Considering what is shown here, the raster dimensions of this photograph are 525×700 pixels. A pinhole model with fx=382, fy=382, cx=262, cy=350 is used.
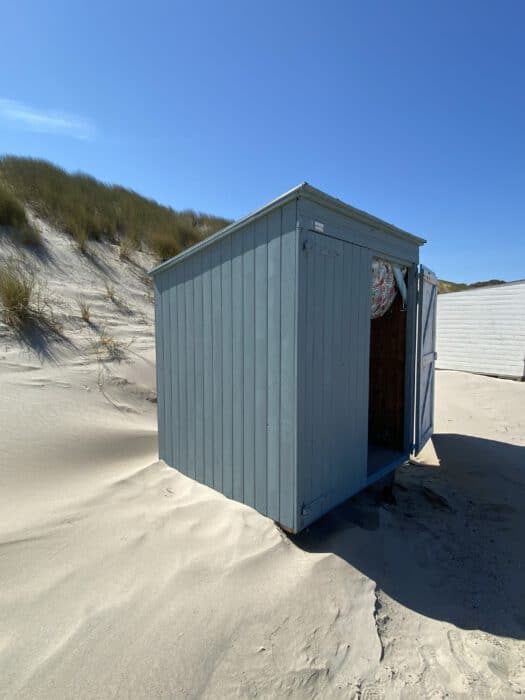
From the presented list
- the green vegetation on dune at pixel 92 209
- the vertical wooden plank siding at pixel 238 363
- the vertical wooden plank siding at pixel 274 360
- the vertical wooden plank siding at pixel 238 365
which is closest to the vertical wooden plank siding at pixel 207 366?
the vertical wooden plank siding at pixel 238 363

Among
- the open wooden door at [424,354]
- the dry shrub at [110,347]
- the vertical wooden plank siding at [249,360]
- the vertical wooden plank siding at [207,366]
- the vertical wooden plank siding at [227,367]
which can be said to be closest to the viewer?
the vertical wooden plank siding at [249,360]

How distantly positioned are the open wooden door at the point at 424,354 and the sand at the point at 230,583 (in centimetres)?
62

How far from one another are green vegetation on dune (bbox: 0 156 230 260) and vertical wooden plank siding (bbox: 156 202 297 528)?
7.49m

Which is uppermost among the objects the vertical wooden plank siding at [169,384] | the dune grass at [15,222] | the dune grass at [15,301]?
the dune grass at [15,222]

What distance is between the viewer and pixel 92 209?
1120cm

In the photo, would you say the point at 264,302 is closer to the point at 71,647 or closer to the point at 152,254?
the point at 71,647

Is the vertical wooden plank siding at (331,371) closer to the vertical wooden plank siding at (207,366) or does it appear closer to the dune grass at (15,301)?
the vertical wooden plank siding at (207,366)

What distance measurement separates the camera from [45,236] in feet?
30.8

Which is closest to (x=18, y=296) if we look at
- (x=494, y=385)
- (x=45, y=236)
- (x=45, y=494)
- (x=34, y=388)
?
(x=34, y=388)

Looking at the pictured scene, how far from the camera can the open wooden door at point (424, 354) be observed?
4.32 metres

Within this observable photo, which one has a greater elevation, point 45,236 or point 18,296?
point 45,236

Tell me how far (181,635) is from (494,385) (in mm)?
10993

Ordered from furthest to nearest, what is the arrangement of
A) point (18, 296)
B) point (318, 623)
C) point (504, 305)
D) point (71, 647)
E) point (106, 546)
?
point (504, 305), point (18, 296), point (106, 546), point (318, 623), point (71, 647)

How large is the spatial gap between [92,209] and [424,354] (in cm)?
1044
